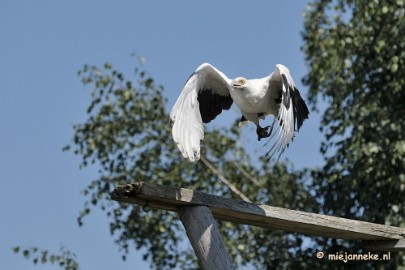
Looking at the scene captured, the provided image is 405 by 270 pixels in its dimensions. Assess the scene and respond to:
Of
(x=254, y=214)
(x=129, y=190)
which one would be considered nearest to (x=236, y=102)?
(x=254, y=214)

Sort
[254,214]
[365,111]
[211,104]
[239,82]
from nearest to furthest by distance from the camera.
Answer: [254,214]
[239,82]
[211,104]
[365,111]

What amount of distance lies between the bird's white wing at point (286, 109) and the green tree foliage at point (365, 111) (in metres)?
1.87

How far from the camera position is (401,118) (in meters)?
8.03

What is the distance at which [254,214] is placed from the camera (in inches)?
208

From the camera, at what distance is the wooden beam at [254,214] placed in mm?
4855

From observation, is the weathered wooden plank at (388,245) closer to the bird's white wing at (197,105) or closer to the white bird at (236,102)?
the white bird at (236,102)

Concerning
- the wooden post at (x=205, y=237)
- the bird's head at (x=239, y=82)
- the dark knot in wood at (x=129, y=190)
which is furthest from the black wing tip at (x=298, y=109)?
the dark knot in wood at (x=129, y=190)

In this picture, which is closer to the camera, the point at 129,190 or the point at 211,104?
the point at 129,190

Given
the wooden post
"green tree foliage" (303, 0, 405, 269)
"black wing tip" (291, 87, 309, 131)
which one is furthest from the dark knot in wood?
"green tree foliage" (303, 0, 405, 269)

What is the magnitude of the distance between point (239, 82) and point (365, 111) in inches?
86.4

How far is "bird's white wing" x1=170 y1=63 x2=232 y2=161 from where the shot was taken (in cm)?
545

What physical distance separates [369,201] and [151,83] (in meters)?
2.62

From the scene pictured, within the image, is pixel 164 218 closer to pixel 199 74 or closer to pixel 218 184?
pixel 218 184

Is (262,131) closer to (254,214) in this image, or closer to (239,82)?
(239,82)
